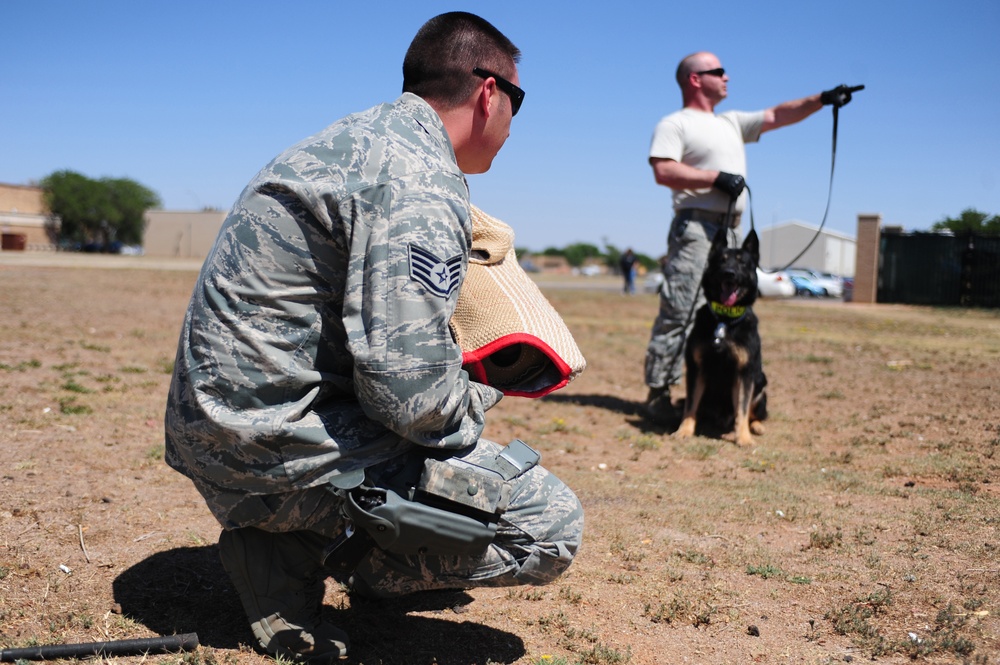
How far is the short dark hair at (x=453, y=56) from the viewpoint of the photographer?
2.48 metres

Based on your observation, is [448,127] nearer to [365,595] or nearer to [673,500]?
[365,595]

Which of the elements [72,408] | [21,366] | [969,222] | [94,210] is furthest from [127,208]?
[72,408]

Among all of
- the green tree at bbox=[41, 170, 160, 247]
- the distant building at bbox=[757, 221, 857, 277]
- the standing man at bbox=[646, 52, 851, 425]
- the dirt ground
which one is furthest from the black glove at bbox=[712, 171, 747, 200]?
the green tree at bbox=[41, 170, 160, 247]

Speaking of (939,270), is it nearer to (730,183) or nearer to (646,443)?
(730,183)

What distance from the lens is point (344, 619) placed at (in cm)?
305

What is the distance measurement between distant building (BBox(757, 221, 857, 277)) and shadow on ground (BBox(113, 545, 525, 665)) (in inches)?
2796

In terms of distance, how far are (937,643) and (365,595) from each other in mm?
1970

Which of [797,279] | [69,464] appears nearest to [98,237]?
[797,279]

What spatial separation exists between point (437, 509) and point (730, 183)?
4525mm

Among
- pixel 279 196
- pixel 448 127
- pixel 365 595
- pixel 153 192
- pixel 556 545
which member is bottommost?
pixel 365 595

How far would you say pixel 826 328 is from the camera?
1581 centimetres

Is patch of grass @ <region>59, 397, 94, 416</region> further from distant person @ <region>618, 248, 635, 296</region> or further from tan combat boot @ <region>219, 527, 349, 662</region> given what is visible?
distant person @ <region>618, 248, 635, 296</region>

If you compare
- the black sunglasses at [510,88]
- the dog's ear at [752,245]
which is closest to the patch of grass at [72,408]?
the black sunglasses at [510,88]

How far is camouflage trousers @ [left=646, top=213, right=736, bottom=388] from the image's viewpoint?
257 inches
